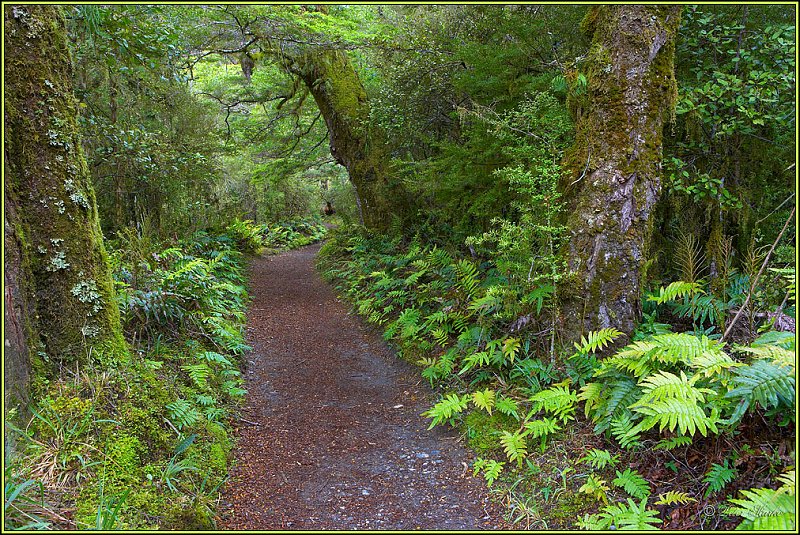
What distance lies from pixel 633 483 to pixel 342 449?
8.90 feet

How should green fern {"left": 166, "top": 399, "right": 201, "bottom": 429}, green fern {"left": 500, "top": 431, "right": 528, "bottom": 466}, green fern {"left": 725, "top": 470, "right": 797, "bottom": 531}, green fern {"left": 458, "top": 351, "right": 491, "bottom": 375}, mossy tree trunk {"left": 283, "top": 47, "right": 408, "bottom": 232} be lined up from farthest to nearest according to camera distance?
mossy tree trunk {"left": 283, "top": 47, "right": 408, "bottom": 232}
green fern {"left": 458, "top": 351, "right": 491, "bottom": 375}
green fern {"left": 166, "top": 399, "right": 201, "bottom": 429}
green fern {"left": 500, "top": 431, "right": 528, "bottom": 466}
green fern {"left": 725, "top": 470, "right": 797, "bottom": 531}

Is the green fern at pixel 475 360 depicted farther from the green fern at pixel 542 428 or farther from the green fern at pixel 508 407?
the green fern at pixel 542 428

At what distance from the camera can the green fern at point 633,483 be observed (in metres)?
3.48

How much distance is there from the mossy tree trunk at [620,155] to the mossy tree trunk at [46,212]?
15.5 ft

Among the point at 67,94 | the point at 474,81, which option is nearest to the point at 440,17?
the point at 474,81

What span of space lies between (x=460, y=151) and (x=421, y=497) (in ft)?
15.1

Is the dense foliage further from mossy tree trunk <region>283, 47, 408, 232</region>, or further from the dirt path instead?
mossy tree trunk <region>283, 47, 408, 232</region>

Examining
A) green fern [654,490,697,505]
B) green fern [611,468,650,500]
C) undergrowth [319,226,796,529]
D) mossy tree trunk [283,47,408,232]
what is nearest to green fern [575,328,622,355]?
undergrowth [319,226,796,529]

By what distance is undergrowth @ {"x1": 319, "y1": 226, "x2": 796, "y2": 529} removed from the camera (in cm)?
320

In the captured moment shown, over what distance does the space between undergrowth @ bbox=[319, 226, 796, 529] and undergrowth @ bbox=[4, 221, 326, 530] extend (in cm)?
233

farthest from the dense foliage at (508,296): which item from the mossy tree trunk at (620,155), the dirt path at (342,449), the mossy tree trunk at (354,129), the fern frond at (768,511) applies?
the mossy tree trunk at (354,129)

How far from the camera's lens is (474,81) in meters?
6.74

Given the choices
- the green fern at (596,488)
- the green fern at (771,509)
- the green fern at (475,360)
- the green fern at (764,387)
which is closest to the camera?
the green fern at (771,509)

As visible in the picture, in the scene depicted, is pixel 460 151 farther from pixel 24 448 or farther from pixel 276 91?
pixel 276 91
